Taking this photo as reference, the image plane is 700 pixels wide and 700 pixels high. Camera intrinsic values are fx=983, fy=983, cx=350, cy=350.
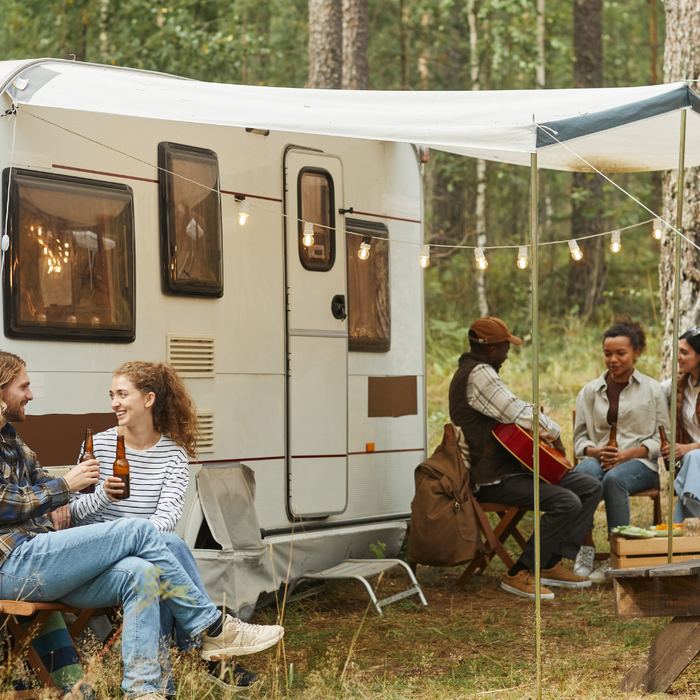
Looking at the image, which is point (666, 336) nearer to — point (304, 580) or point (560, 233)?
point (304, 580)

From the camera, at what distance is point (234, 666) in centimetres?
357

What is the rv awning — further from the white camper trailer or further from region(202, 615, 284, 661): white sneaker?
region(202, 615, 284, 661): white sneaker

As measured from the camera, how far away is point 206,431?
15.2 ft

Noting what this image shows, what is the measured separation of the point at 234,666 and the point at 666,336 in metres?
4.05

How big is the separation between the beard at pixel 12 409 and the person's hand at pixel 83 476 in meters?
0.26

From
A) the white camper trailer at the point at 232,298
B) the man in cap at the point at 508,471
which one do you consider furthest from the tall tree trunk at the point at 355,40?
the man in cap at the point at 508,471

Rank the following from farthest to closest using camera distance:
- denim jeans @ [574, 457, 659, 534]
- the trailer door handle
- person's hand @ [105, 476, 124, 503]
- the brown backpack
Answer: denim jeans @ [574, 457, 659, 534], the trailer door handle, the brown backpack, person's hand @ [105, 476, 124, 503]

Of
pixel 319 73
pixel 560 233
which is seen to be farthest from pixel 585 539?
pixel 560 233

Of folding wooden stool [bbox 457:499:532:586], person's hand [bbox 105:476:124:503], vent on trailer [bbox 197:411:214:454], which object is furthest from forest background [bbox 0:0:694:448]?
person's hand [bbox 105:476:124:503]

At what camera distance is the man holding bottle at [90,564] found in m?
3.15

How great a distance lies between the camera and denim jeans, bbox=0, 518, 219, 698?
3.14m

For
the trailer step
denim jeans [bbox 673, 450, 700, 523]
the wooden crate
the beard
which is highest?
the beard

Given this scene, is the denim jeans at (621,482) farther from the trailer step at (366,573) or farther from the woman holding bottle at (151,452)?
the woman holding bottle at (151,452)

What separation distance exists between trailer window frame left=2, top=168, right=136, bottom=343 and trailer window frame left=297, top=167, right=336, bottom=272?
1.03 metres
